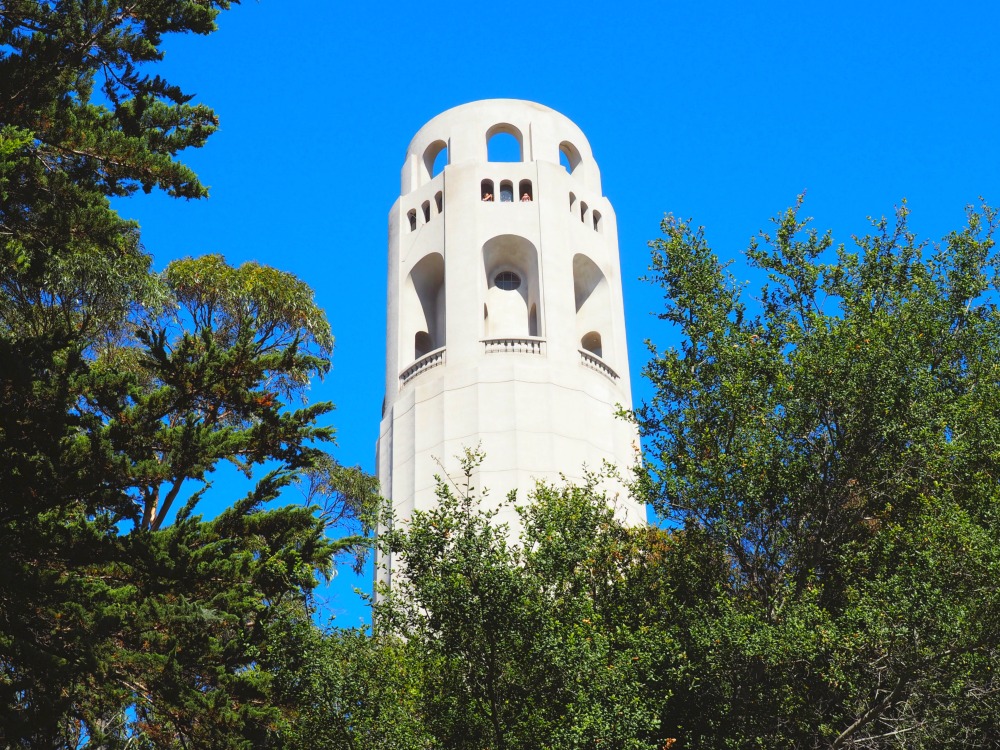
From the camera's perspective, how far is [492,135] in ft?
128

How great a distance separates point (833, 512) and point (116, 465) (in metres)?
9.51

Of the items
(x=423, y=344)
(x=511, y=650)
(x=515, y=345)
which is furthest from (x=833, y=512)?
(x=423, y=344)

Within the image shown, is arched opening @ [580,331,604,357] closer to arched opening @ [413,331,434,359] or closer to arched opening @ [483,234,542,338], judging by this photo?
arched opening @ [483,234,542,338]

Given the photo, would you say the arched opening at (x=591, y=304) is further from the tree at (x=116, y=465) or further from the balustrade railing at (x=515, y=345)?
the tree at (x=116, y=465)

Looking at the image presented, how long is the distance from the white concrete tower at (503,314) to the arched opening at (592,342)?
0.04 meters

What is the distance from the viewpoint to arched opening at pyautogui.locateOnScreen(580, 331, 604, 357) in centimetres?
3699

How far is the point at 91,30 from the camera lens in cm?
1577

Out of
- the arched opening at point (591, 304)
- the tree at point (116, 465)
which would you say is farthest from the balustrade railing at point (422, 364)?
the tree at point (116, 465)

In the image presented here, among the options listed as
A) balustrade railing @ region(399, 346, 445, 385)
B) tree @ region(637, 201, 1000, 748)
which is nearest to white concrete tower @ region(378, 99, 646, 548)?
balustrade railing @ region(399, 346, 445, 385)

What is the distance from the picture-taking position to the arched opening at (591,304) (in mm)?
36719

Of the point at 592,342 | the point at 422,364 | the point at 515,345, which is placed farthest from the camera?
the point at 592,342

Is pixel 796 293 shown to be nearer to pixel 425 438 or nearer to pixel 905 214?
pixel 905 214

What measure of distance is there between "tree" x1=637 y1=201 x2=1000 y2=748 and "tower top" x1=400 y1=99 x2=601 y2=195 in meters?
17.4

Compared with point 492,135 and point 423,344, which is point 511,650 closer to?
point 423,344
